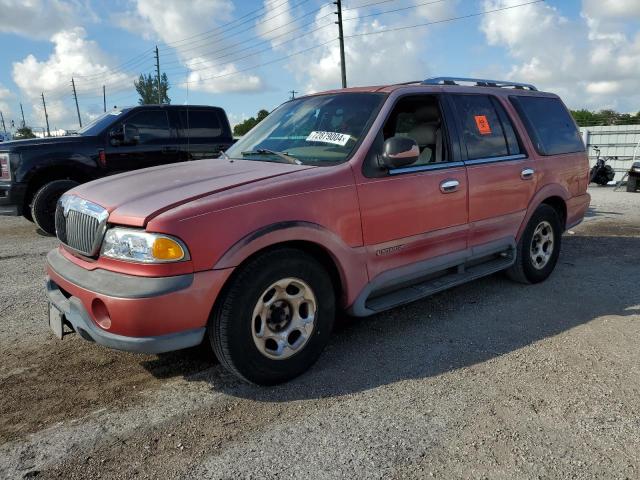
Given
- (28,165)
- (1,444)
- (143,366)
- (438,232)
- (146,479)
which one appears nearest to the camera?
(146,479)

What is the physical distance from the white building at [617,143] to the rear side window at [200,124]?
43.6 ft

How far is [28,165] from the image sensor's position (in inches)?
303

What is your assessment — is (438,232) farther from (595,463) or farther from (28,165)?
(28,165)

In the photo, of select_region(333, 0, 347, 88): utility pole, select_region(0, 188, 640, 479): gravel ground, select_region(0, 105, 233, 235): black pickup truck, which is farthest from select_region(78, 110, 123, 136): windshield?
select_region(333, 0, 347, 88): utility pole

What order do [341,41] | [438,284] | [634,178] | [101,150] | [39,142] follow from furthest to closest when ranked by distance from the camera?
[341,41]
[634,178]
[101,150]
[39,142]
[438,284]

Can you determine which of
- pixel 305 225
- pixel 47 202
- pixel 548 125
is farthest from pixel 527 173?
pixel 47 202

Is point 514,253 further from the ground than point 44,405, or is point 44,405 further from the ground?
point 514,253

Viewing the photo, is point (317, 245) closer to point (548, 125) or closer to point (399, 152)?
point (399, 152)

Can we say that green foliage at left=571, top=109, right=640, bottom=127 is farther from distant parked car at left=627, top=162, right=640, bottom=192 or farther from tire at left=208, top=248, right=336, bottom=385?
tire at left=208, top=248, right=336, bottom=385

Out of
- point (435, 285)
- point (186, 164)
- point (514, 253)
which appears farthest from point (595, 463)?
point (186, 164)

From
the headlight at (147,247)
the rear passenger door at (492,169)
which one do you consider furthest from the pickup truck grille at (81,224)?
the rear passenger door at (492,169)

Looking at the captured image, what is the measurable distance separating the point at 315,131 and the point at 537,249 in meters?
2.74

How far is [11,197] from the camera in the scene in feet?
25.0

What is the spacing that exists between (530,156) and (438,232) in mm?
1589
